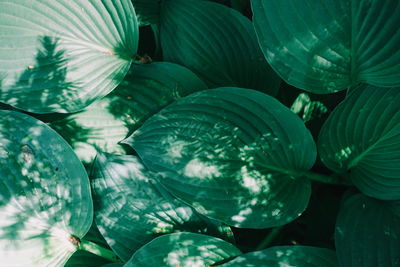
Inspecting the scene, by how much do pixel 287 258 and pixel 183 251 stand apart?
24 centimetres

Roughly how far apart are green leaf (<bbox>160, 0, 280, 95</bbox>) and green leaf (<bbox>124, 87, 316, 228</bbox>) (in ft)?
0.61

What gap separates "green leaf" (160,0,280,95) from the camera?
108 centimetres

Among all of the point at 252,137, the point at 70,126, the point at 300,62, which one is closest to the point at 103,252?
the point at 70,126

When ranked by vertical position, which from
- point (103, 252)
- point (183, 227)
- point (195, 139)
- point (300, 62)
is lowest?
point (103, 252)

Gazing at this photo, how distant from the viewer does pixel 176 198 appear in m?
1.01

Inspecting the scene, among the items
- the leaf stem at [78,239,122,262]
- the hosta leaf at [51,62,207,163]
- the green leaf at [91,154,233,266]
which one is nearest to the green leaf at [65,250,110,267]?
the leaf stem at [78,239,122,262]

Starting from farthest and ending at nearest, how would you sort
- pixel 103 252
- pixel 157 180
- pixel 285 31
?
pixel 103 252, pixel 157 180, pixel 285 31

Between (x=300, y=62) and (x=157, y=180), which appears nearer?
(x=300, y=62)

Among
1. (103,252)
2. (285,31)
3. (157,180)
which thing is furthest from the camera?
(103,252)

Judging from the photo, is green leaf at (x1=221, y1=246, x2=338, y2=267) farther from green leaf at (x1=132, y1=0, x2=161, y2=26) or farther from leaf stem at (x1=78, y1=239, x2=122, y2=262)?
green leaf at (x1=132, y1=0, x2=161, y2=26)

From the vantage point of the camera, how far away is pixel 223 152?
0.96m

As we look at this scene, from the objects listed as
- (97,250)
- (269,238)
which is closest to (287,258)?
(269,238)

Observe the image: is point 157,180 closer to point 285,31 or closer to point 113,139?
point 113,139

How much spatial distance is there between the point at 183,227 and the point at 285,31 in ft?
1.80
